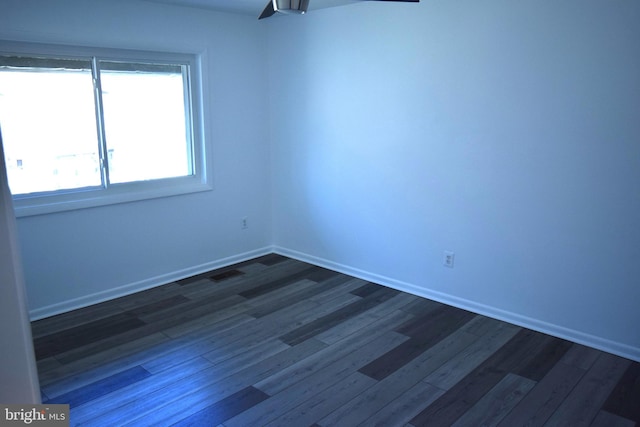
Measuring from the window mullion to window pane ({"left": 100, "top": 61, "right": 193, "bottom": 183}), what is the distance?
4cm

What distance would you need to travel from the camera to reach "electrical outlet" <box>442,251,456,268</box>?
3537 mm

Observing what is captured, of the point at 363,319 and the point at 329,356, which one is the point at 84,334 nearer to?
the point at 329,356

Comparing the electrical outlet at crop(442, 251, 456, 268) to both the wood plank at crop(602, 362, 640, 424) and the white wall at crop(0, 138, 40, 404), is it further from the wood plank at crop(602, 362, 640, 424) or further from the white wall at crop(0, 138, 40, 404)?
the white wall at crop(0, 138, 40, 404)

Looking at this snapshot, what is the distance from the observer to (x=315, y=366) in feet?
9.04

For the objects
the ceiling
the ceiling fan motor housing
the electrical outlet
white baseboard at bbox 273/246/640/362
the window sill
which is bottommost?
white baseboard at bbox 273/246/640/362

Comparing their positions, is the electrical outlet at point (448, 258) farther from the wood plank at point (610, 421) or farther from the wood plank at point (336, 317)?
the wood plank at point (610, 421)

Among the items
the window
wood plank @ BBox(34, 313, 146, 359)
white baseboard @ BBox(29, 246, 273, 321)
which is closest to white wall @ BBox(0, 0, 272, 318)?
white baseboard @ BBox(29, 246, 273, 321)

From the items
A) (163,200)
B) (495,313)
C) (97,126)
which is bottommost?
(495,313)

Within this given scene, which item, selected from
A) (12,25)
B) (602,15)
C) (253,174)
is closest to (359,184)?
(253,174)

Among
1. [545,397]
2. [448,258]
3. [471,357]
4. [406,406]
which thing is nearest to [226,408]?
[406,406]

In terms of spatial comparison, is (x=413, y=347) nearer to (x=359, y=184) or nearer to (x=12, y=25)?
(x=359, y=184)

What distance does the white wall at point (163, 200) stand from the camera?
10.8ft

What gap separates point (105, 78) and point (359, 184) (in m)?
2.19

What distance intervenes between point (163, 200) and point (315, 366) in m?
2.04
